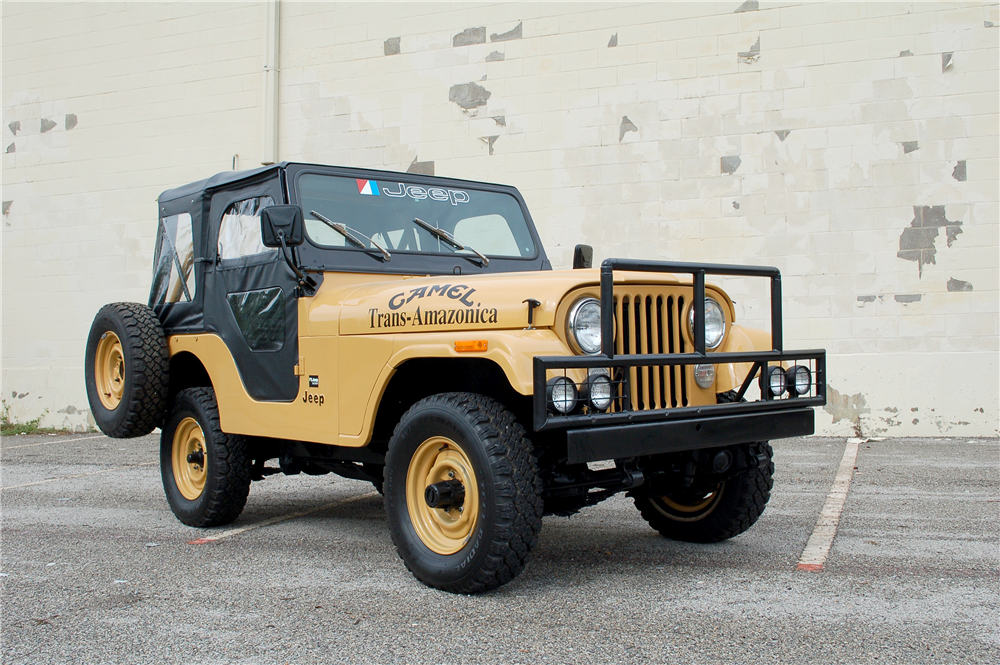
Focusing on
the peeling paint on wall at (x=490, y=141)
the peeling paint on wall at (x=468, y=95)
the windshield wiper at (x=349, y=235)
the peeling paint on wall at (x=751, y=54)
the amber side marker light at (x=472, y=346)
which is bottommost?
the amber side marker light at (x=472, y=346)

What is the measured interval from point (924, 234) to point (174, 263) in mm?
7850

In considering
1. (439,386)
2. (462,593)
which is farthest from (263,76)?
(462,593)

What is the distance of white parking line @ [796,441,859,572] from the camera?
15.4ft

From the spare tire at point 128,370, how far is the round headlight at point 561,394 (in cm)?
330

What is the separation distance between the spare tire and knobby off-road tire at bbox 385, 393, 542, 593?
2328mm

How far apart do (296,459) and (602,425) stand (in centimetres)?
254

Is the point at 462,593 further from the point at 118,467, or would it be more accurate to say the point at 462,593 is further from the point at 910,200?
the point at 910,200

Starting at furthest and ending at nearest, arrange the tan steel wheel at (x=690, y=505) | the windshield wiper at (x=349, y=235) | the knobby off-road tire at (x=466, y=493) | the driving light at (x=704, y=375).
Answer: the windshield wiper at (x=349, y=235), the tan steel wheel at (x=690, y=505), the driving light at (x=704, y=375), the knobby off-road tire at (x=466, y=493)

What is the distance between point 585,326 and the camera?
4.03m

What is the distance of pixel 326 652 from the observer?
11.1ft

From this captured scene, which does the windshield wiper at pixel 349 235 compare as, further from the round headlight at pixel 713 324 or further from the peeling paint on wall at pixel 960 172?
the peeling paint on wall at pixel 960 172

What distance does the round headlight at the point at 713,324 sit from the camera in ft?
14.8

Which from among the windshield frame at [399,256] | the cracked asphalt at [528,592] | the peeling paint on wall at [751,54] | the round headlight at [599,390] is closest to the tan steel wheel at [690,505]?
the cracked asphalt at [528,592]

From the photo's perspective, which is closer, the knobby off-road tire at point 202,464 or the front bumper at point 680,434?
the front bumper at point 680,434
